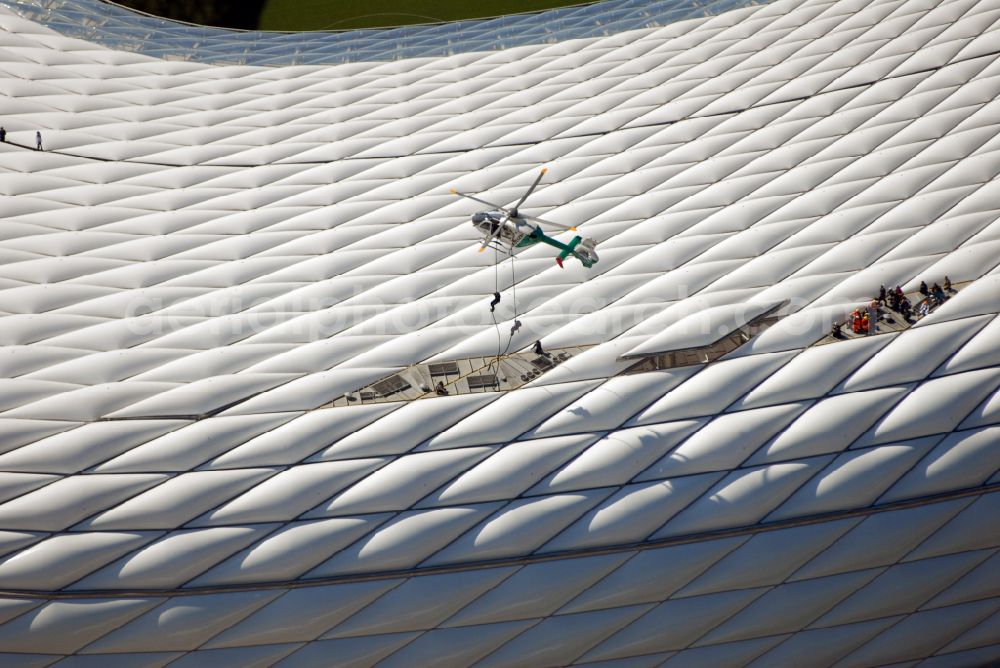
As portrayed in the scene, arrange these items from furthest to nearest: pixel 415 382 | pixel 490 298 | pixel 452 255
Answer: pixel 452 255 < pixel 490 298 < pixel 415 382

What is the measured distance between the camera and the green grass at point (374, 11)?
34656mm

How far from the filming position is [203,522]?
1139 centimetres

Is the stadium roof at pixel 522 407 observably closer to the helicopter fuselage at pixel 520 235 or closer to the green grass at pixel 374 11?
the helicopter fuselage at pixel 520 235

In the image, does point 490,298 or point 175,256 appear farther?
point 175,256

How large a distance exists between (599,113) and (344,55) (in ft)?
30.0

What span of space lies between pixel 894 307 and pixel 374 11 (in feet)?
98.6

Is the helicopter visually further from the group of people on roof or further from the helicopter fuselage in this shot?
the group of people on roof

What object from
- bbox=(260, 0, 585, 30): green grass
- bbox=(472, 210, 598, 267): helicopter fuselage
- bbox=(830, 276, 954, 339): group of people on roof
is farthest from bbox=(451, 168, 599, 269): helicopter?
bbox=(260, 0, 585, 30): green grass

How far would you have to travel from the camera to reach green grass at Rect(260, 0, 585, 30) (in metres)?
34.7

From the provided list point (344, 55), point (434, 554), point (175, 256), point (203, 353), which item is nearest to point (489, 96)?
point (344, 55)

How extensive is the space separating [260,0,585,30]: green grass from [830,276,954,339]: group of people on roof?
2674cm

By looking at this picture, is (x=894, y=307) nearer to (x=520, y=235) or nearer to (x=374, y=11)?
(x=520, y=235)

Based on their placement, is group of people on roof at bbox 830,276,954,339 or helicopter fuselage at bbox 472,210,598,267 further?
helicopter fuselage at bbox 472,210,598,267

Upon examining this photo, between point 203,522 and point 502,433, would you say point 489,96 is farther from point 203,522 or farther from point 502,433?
point 203,522
